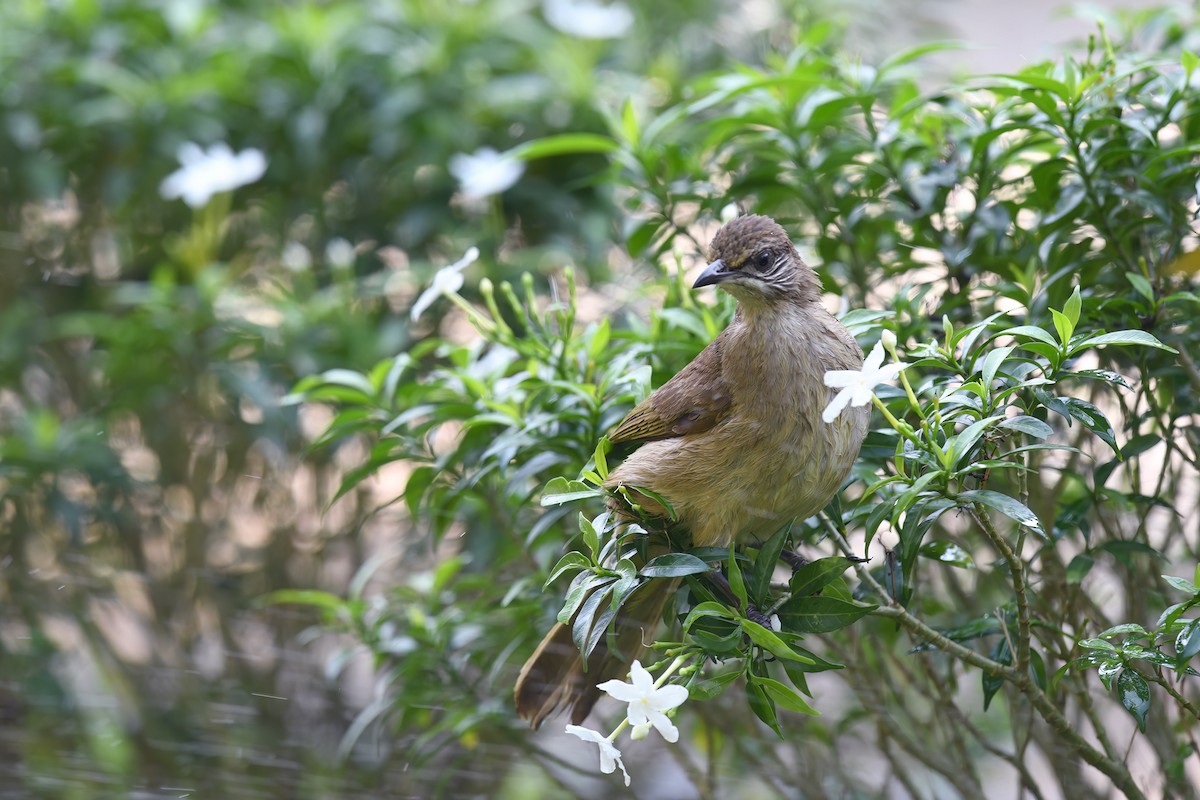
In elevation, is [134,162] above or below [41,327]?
above

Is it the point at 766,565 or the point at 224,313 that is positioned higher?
the point at 766,565

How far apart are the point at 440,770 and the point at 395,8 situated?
177 centimetres

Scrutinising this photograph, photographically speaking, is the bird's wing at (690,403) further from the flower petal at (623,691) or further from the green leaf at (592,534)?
the flower petal at (623,691)

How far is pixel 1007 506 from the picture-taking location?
38.0 inches

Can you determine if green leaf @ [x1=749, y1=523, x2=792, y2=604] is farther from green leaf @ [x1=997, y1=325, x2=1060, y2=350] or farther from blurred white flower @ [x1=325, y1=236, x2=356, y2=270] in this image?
blurred white flower @ [x1=325, y1=236, x2=356, y2=270]

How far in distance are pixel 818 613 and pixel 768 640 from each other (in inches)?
3.6

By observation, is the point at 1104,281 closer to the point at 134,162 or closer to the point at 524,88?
the point at 524,88

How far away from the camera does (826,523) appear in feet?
3.87

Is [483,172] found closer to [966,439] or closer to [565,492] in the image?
[565,492]

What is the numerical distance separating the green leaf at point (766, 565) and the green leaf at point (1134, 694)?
1.16ft

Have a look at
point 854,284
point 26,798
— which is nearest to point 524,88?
point 854,284

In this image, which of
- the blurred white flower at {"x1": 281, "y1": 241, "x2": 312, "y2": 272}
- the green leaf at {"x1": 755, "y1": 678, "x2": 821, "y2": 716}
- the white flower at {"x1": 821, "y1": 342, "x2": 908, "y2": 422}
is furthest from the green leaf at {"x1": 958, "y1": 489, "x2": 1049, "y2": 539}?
the blurred white flower at {"x1": 281, "y1": 241, "x2": 312, "y2": 272}

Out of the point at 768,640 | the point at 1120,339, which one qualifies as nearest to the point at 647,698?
the point at 768,640

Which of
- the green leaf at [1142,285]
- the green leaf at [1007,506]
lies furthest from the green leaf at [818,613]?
the green leaf at [1142,285]
